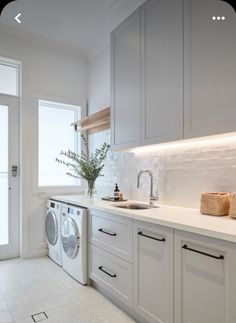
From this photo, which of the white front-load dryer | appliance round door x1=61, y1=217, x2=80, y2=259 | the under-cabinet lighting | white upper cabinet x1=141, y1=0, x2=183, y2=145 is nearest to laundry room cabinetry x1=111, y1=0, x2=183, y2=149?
white upper cabinet x1=141, y1=0, x2=183, y2=145

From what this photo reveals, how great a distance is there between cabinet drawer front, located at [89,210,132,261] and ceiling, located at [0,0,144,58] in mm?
2234

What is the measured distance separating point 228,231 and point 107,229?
1.21 m

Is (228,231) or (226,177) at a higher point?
(226,177)

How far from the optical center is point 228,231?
1274 mm

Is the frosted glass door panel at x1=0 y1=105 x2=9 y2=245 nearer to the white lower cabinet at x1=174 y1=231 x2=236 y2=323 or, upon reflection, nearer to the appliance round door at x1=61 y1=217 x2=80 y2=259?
the appliance round door at x1=61 y1=217 x2=80 y2=259

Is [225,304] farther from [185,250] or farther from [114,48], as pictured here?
[114,48]

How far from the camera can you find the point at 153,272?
173cm

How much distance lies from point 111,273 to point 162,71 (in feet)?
5.91

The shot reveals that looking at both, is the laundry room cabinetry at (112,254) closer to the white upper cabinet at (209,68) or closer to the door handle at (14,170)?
the white upper cabinet at (209,68)

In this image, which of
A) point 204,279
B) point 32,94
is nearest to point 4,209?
point 32,94

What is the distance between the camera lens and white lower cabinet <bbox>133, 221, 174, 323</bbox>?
1.60 metres

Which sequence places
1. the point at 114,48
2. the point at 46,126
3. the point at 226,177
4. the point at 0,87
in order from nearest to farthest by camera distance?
Answer: 1. the point at 226,177
2. the point at 114,48
3. the point at 0,87
4. the point at 46,126

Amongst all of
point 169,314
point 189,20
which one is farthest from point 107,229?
point 189,20

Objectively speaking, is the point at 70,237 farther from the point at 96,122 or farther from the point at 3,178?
the point at 96,122
